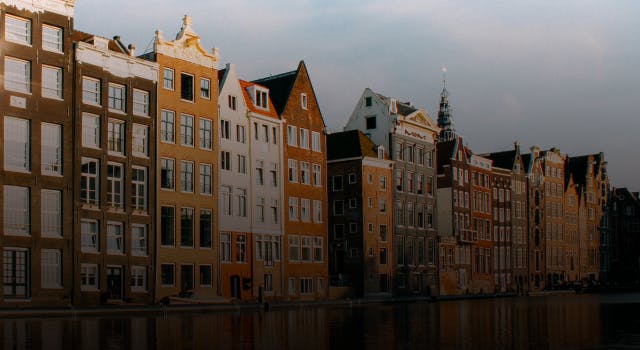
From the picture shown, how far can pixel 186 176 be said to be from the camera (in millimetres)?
70000

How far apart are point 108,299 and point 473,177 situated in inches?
2459

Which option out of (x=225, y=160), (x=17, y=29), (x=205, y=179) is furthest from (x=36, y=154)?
(x=225, y=160)

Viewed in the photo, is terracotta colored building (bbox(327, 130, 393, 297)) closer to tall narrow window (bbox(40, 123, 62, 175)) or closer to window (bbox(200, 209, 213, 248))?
window (bbox(200, 209, 213, 248))

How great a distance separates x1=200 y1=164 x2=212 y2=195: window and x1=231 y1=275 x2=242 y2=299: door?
719cm

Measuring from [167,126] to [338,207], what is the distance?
28.0 meters

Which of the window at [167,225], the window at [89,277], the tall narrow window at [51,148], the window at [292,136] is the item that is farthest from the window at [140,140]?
the window at [292,136]

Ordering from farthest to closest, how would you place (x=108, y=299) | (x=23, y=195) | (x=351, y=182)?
(x=351, y=182) → (x=108, y=299) → (x=23, y=195)

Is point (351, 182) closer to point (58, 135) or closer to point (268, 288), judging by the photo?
point (268, 288)

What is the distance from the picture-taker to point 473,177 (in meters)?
114

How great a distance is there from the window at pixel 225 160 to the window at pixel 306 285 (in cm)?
1342

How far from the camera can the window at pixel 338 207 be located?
92.1 metres

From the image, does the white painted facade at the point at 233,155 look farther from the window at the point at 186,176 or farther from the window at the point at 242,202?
the window at the point at 186,176

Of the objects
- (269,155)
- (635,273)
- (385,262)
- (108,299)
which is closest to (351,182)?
(385,262)

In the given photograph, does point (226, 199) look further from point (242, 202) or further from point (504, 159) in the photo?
point (504, 159)
